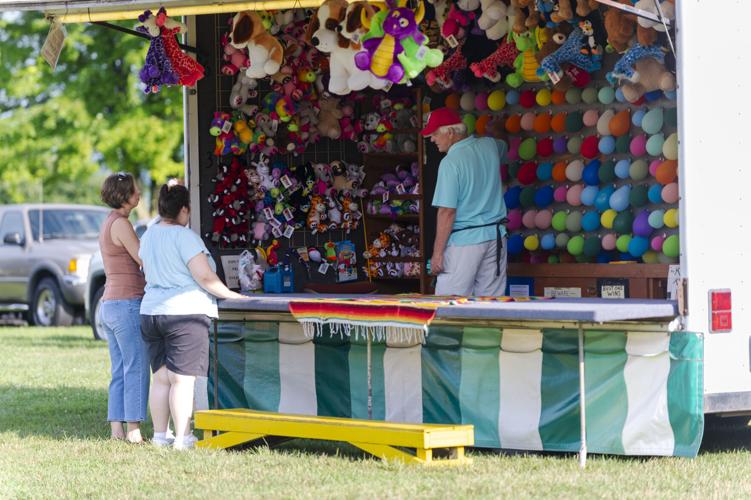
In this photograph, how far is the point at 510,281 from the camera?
9.12 metres

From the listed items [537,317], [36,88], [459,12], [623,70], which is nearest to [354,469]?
[537,317]

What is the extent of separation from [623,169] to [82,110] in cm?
1662

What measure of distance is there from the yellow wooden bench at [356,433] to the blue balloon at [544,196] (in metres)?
2.30

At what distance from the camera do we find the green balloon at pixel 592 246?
8.69 metres

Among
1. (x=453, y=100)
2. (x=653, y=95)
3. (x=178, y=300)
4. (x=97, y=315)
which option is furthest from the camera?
(x=97, y=315)

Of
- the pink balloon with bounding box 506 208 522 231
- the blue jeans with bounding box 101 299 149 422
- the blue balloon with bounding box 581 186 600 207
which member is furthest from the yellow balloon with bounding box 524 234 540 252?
the blue jeans with bounding box 101 299 149 422

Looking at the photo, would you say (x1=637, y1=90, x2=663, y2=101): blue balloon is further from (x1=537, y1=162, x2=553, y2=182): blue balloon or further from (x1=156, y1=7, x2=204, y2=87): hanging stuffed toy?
(x1=156, y1=7, x2=204, y2=87): hanging stuffed toy

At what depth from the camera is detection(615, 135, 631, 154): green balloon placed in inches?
332

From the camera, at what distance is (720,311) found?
6.75 metres

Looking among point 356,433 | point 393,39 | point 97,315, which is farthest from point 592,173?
point 97,315

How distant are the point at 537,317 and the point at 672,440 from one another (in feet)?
3.05

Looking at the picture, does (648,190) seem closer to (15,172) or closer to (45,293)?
(45,293)

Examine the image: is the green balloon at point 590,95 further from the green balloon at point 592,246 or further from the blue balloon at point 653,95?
the green balloon at point 592,246

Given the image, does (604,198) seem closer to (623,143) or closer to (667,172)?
(623,143)
